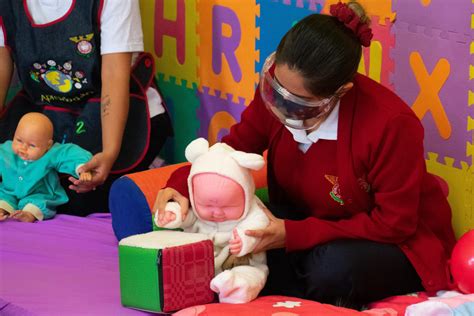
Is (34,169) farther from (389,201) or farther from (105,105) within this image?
(389,201)

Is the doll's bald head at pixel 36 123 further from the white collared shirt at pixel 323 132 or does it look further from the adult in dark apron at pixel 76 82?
the white collared shirt at pixel 323 132

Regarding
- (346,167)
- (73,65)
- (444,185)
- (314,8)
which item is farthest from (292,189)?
(73,65)

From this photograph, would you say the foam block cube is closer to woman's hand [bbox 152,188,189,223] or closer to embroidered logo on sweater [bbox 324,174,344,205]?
woman's hand [bbox 152,188,189,223]

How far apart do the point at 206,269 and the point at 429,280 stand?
459 millimetres

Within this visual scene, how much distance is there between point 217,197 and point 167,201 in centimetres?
15

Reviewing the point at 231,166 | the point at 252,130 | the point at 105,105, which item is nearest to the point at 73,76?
the point at 105,105

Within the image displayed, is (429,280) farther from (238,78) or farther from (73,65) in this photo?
(73,65)

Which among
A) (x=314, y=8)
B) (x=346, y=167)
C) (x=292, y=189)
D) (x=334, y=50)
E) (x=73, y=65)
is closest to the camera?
(x=334, y=50)

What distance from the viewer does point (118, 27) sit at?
2.57 metres

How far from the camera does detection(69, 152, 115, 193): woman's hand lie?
7.95 feet

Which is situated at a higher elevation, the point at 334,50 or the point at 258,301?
the point at 334,50

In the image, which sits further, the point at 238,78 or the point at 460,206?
the point at 238,78

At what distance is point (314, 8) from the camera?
2.35m

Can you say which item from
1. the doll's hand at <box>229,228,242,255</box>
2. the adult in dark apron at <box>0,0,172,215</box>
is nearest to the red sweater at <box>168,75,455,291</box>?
the doll's hand at <box>229,228,242,255</box>
